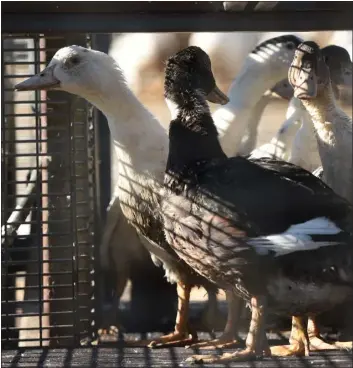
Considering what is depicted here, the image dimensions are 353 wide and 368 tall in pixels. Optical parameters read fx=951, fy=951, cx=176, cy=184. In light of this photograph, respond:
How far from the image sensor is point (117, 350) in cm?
303

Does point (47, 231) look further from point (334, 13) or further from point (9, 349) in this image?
point (334, 13)

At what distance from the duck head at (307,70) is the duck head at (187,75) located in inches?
10.5

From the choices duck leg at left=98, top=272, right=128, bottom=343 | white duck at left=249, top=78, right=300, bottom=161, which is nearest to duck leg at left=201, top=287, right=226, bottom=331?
duck leg at left=98, top=272, right=128, bottom=343

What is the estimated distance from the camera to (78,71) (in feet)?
10.1

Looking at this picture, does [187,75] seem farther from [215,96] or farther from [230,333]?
[230,333]

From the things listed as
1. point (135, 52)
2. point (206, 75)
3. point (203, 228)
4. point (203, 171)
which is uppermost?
point (135, 52)

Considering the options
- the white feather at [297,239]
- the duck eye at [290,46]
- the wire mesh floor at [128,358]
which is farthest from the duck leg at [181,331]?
the duck eye at [290,46]

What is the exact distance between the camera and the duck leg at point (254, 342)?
8.85 feet

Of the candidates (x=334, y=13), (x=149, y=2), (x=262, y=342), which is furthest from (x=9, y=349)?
(x=334, y=13)

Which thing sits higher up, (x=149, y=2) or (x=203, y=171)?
(x=149, y=2)

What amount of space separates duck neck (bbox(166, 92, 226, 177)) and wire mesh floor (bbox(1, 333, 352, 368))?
0.57m

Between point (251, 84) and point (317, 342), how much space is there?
1105mm

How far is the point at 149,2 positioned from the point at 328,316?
5.21ft

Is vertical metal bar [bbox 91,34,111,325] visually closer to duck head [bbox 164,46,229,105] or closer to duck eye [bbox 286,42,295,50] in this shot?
duck eye [bbox 286,42,295,50]
